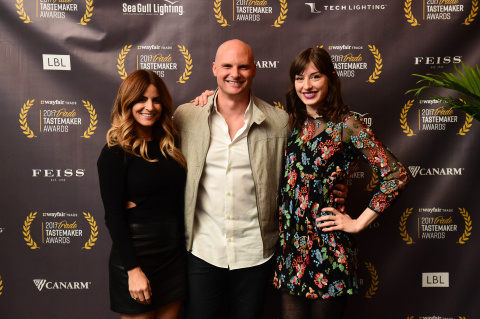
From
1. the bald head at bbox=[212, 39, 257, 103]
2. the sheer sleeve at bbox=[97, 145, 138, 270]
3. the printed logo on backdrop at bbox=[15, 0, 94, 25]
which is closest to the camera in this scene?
the sheer sleeve at bbox=[97, 145, 138, 270]

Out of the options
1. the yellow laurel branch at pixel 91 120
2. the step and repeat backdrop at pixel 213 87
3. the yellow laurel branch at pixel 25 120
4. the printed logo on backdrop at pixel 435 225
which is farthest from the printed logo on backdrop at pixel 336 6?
the yellow laurel branch at pixel 25 120

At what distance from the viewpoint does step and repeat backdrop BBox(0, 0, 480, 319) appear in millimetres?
2305

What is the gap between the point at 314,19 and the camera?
7.59 ft

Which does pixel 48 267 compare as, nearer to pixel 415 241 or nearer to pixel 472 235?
pixel 415 241

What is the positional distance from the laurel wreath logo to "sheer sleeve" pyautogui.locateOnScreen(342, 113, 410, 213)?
755mm

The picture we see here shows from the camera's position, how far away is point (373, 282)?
2412 mm

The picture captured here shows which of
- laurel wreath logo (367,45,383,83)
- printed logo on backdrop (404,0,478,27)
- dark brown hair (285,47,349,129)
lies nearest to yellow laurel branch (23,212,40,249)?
dark brown hair (285,47,349,129)

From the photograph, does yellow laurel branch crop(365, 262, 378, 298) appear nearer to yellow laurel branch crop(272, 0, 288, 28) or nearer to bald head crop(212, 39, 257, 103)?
bald head crop(212, 39, 257, 103)

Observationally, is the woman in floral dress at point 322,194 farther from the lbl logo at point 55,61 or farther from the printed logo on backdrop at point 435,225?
the lbl logo at point 55,61

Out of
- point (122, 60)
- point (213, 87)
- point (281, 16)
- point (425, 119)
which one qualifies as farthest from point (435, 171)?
point (122, 60)

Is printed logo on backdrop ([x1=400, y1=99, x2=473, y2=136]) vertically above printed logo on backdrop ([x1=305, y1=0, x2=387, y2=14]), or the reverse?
printed logo on backdrop ([x1=305, y1=0, x2=387, y2=14])

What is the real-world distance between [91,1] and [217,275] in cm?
169

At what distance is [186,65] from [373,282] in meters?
1.72

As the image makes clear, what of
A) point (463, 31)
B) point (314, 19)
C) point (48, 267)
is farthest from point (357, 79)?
point (48, 267)
